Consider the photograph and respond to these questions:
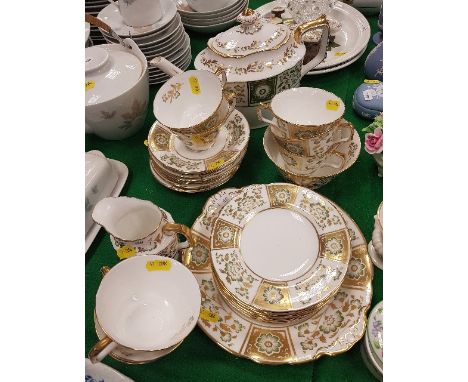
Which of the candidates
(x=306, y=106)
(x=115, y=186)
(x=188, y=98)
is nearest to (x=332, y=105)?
(x=306, y=106)

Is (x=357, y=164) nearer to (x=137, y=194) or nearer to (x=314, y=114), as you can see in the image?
(x=314, y=114)

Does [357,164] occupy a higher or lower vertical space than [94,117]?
lower

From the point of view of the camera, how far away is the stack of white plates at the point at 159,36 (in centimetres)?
128

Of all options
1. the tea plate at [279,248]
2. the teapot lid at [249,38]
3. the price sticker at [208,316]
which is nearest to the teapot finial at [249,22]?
the teapot lid at [249,38]

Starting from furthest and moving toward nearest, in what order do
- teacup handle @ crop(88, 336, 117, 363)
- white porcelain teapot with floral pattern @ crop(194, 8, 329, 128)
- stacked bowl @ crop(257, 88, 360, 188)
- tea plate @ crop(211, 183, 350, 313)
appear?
white porcelain teapot with floral pattern @ crop(194, 8, 329, 128)
stacked bowl @ crop(257, 88, 360, 188)
tea plate @ crop(211, 183, 350, 313)
teacup handle @ crop(88, 336, 117, 363)

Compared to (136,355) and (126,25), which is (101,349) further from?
(126,25)

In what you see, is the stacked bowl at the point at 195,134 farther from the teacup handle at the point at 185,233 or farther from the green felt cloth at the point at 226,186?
the teacup handle at the point at 185,233

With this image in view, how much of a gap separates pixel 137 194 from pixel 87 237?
0.18 metres

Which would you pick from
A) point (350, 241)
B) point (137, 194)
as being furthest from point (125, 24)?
point (350, 241)

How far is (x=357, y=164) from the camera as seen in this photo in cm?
112

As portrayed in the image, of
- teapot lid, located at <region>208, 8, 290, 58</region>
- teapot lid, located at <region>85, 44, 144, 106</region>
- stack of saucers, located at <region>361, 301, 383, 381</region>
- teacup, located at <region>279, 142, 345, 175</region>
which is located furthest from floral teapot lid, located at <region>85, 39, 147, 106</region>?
stack of saucers, located at <region>361, 301, 383, 381</region>

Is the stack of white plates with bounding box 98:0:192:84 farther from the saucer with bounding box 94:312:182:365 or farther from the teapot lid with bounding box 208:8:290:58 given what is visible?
the saucer with bounding box 94:312:182:365

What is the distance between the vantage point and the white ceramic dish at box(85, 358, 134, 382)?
74 cm

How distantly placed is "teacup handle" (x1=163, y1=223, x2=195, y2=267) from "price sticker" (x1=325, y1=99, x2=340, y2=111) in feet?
1.55
